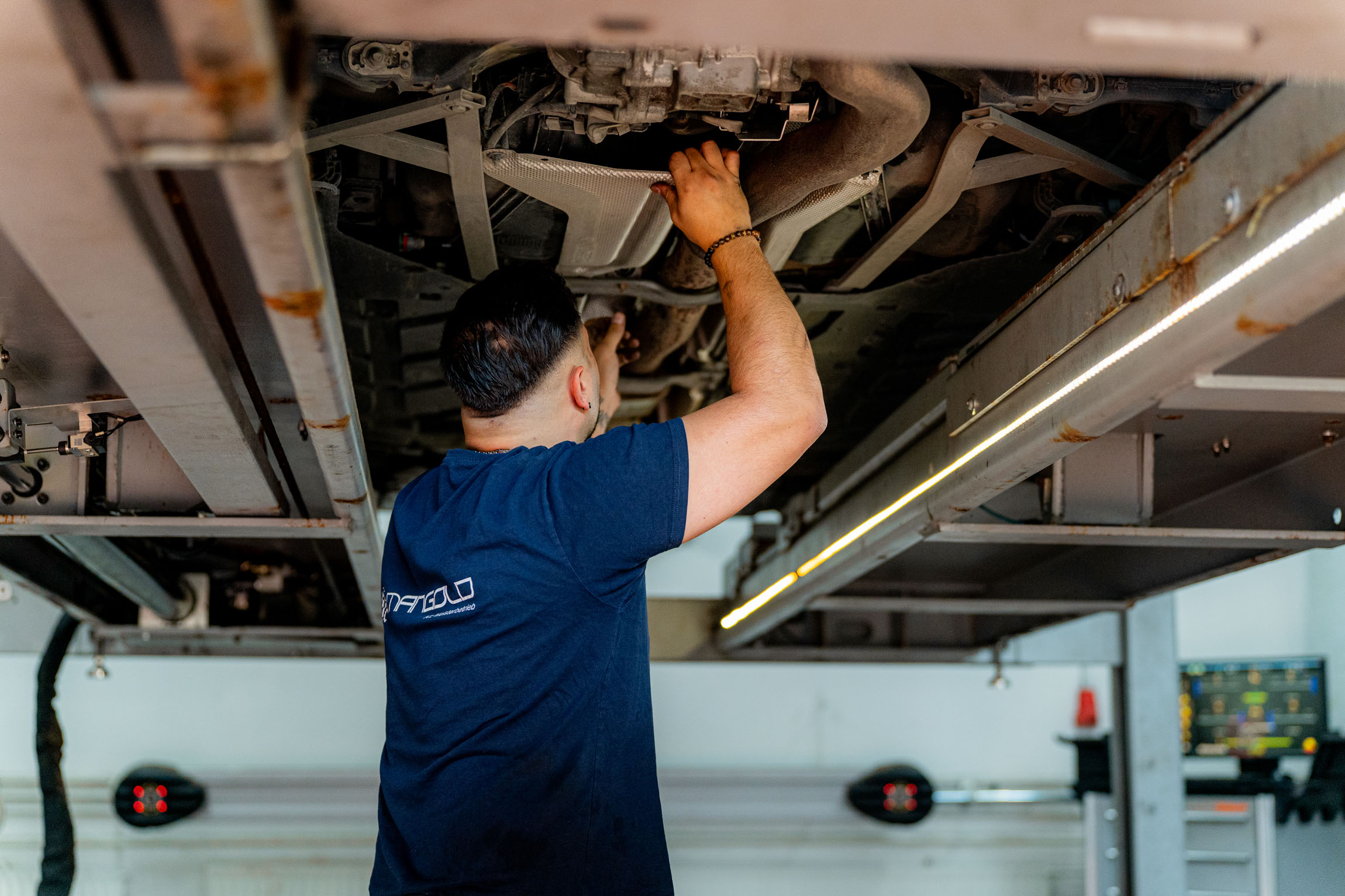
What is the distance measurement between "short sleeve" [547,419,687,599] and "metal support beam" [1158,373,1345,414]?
71 centimetres

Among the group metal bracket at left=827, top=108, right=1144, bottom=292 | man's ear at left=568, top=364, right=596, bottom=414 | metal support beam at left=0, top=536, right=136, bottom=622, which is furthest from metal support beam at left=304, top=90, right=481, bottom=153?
metal support beam at left=0, top=536, right=136, bottom=622

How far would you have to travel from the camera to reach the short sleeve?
1.59m

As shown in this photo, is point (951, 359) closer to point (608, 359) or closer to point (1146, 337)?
point (608, 359)

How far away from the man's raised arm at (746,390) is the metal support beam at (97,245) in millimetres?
689

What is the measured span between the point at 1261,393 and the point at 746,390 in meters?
0.73

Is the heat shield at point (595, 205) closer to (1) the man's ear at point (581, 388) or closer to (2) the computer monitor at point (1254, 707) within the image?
(1) the man's ear at point (581, 388)

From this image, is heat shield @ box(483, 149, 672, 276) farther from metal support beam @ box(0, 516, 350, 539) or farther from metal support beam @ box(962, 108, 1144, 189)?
metal support beam @ box(0, 516, 350, 539)

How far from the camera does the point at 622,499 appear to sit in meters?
1.59

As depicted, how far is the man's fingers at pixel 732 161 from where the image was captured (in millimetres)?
1963

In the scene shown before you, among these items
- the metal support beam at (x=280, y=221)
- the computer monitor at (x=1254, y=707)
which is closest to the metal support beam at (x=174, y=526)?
the metal support beam at (x=280, y=221)

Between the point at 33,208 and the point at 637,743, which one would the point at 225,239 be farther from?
the point at 637,743

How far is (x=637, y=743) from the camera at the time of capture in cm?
173

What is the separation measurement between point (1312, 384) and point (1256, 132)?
52 cm

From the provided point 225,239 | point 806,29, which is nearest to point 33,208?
point 225,239
